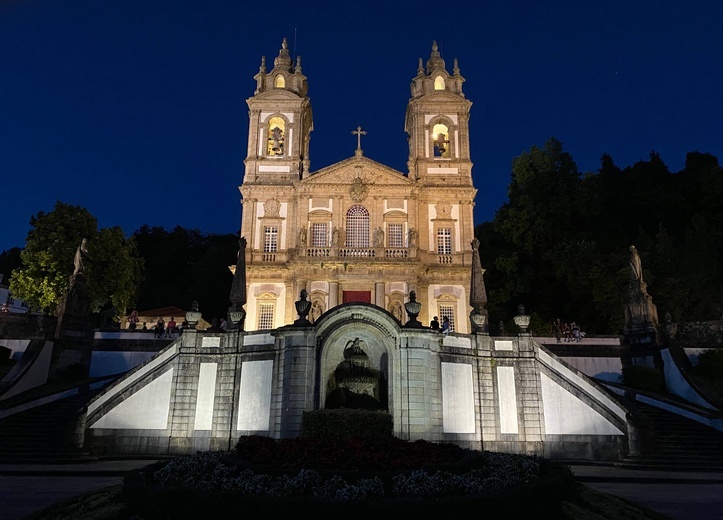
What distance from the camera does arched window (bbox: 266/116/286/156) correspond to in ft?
122

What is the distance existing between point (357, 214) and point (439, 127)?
341 inches

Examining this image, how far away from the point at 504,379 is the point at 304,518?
1284 cm

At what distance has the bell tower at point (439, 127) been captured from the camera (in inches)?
1423

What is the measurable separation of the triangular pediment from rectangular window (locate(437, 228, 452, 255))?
3.59m

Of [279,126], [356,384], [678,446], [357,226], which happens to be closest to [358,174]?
[357,226]

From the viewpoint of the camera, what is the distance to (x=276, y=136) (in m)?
37.5

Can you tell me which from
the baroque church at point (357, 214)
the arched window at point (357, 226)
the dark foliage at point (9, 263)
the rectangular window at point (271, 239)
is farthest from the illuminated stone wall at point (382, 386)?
the dark foliage at point (9, 263)

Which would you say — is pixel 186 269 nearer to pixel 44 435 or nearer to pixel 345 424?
pixel 44 435

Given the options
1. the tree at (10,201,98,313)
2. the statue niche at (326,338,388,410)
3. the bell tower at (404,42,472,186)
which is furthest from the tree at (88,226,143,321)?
the statue niche at (326,338,388,410)

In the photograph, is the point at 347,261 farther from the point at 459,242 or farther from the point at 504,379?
the point at 504,379

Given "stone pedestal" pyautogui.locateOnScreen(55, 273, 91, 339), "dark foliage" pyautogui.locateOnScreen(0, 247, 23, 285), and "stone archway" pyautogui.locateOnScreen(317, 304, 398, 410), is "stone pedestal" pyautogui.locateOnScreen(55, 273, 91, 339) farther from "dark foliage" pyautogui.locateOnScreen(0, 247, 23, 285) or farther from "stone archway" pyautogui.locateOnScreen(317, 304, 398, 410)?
"dark foliage" pyautogui.locateOnScreen(0, 247, 23, 285)

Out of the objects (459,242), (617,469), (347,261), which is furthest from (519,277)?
(617,469)

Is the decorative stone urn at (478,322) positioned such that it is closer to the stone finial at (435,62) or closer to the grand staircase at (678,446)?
the grand staircase at (678,446)

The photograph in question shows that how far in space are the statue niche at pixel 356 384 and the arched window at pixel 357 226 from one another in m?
17.8
